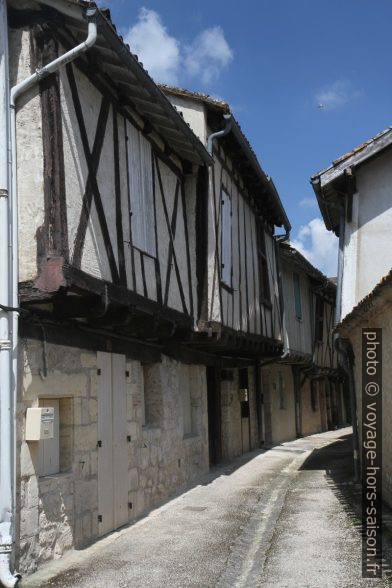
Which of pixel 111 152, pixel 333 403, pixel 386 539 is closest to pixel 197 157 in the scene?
pixel 111 152

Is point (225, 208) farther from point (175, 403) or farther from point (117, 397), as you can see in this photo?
→ point (117, 397)

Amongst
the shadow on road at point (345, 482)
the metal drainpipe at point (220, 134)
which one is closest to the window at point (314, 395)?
the shadow on road at point (345, 482)

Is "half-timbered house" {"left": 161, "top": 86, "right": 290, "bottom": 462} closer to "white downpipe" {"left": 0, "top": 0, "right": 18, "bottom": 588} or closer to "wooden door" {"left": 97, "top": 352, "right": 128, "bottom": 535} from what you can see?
"wooden door" {"left": 97, "top": 352, "right": 128, "bottom": 535}

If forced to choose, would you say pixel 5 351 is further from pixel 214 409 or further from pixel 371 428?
pixel 214 409

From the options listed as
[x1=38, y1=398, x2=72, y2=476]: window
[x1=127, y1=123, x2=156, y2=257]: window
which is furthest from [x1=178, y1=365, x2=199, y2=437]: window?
[x1=38, y1=398, x2=72, y2=476]: window

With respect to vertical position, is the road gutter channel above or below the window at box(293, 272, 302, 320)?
below

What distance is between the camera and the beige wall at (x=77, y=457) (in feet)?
16.9

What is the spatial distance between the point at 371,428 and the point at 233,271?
4021 millimetres

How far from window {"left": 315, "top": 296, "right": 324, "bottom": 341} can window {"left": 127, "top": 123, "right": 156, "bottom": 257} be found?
1334 cm

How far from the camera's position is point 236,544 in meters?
6.09

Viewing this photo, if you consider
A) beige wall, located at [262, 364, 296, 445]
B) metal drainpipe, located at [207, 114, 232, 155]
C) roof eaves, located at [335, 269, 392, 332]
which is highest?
metal drainpipe, located at [207, 114, 232, 155]

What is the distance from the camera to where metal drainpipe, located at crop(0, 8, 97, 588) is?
4.66 metres

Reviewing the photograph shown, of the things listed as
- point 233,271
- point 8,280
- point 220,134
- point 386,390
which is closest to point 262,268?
point 233,271

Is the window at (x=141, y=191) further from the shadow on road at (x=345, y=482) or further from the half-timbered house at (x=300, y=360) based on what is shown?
the half-timbered house at (x=300, y=360)
